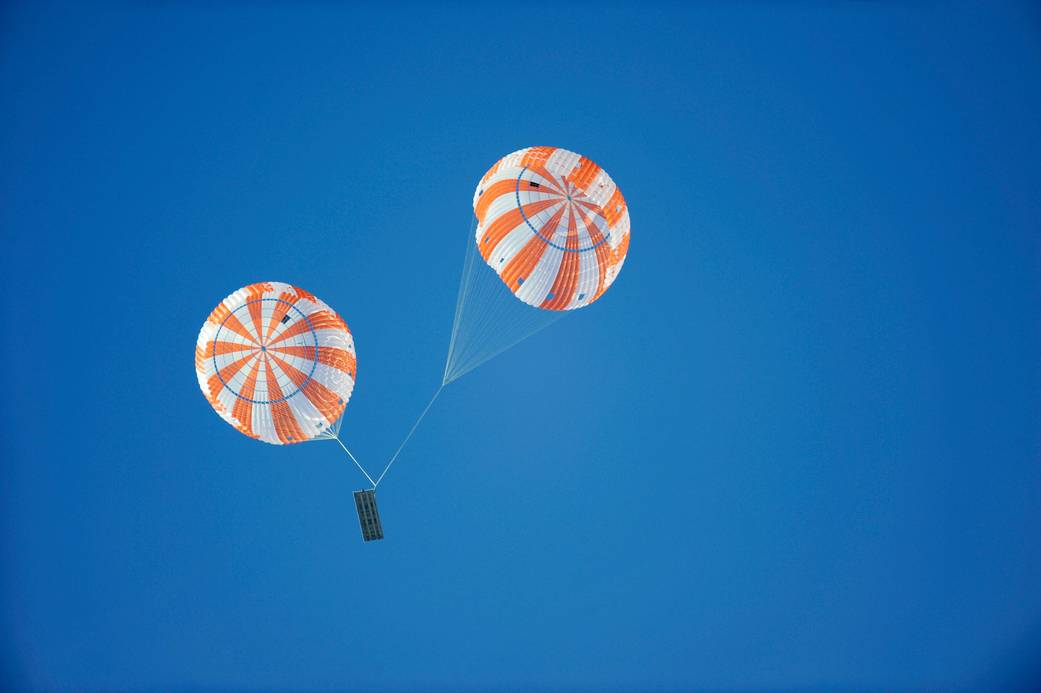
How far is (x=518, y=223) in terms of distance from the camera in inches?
484

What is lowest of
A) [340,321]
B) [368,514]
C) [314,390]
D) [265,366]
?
[368,514]

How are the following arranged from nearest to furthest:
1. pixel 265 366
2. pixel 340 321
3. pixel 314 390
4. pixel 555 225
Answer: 1. pixel 555 225
2. pixel 265 366
3. pixel 314 390
4. pixel 340 321

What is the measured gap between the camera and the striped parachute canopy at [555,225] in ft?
39.7

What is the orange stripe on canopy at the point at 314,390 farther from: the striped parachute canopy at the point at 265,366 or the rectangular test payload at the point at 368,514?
the rectangular test payload at the point at 368,514

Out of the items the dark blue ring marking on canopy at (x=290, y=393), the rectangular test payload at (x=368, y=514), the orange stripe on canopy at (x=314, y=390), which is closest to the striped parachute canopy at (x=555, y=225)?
the dark blue ring marking on canopy at (x=290, y=393)

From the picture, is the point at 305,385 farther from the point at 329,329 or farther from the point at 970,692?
the point at 970,692

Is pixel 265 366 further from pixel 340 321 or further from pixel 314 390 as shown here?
pixel 340 321

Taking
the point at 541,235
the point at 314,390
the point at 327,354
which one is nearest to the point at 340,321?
the point at 327,354

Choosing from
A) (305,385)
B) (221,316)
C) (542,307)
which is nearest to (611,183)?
(542,307)

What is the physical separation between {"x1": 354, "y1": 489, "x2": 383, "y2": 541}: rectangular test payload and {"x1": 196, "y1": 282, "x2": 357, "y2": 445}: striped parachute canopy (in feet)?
5.15

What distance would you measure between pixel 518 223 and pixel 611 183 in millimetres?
1799

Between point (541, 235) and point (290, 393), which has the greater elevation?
point (541, 235)

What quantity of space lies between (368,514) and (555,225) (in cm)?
654

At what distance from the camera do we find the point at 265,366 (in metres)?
12.7
